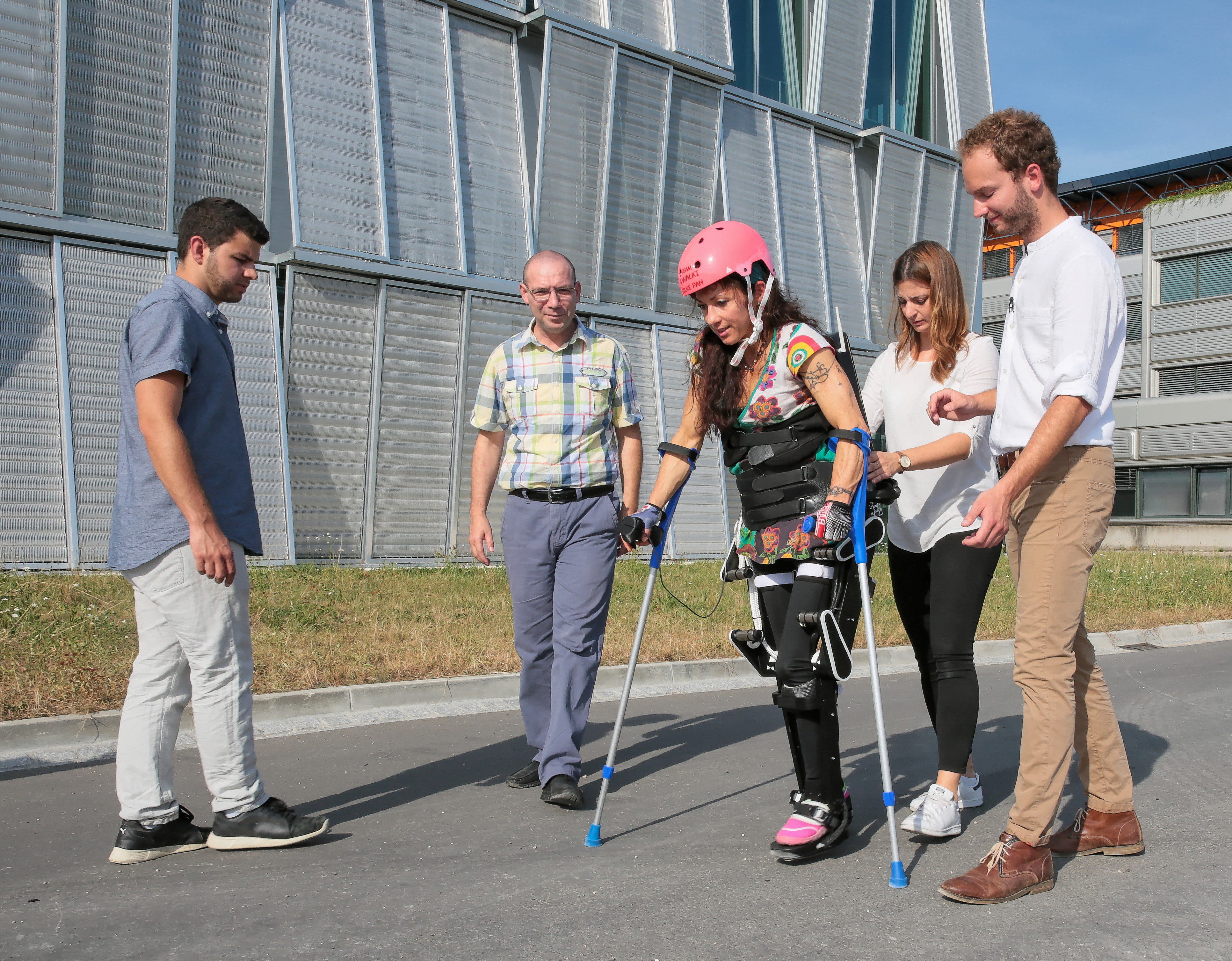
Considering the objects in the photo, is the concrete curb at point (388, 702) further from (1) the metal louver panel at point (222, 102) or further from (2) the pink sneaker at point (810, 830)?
(1) the metal louver panel at point (222, 102)

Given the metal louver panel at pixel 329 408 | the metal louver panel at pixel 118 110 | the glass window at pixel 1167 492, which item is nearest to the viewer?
the metal louver panel at pixel 118 110

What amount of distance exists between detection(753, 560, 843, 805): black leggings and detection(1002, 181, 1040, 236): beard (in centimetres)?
128

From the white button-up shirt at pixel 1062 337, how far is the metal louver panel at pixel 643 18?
14.2 m

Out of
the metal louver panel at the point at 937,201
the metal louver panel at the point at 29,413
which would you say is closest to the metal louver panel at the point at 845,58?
the metal louver panel at the point at 937,201

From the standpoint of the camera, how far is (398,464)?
14242 mm

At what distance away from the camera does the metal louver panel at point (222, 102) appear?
1284 cm

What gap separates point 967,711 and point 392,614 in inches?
259

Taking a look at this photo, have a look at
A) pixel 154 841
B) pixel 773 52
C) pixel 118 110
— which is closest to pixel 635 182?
pixel 773 52

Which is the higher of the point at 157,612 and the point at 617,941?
the point at 157,612

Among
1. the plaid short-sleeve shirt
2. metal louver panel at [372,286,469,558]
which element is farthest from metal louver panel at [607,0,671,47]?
the plaid short-sleeve shirt

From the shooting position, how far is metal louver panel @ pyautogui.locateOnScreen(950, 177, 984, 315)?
74.7 feet

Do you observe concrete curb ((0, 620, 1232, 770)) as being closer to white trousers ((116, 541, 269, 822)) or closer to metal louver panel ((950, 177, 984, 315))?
white trousers ((116, 541, 269, 822))

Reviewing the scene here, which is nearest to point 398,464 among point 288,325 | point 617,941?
point 288,325

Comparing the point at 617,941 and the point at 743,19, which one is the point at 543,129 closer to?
the point at 743,19
